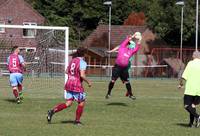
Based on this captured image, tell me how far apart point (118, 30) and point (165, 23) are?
6923 mm

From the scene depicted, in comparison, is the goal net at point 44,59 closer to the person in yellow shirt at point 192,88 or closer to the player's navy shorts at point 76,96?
the player's navy shorts at point 76,96

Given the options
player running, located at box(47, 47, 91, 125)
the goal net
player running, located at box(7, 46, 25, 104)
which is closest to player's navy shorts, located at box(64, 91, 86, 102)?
player running, located at box(47, 47, 91, 125)

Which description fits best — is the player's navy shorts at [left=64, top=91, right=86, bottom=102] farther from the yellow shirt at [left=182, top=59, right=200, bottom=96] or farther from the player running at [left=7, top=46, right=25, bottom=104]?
the player running at [left=7, top=46, right=25, bottom=104]

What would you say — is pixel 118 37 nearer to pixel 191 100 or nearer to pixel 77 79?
pixel 191 100

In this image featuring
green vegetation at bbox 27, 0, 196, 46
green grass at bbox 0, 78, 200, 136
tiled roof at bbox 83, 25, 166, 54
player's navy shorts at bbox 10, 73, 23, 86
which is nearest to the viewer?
green grass at bbox 0, 78, 200, 136

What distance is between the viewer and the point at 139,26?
266ft

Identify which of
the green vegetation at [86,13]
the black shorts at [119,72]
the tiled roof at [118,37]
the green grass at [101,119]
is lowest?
the green grass at [101,119]

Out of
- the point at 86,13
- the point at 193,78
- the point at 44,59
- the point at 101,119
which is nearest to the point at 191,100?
the point at 193,78

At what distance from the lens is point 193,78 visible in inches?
604

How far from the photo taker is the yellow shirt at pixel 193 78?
50.1 ft

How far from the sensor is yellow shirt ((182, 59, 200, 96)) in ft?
50.1

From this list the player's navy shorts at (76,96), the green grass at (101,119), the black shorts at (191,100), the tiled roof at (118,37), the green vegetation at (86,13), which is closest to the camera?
the green grass at (101,119)

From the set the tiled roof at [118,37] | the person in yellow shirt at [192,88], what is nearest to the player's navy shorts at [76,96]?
the person in yellow shirt at [192,88]

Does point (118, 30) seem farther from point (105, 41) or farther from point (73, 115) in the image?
point (73, 115)
